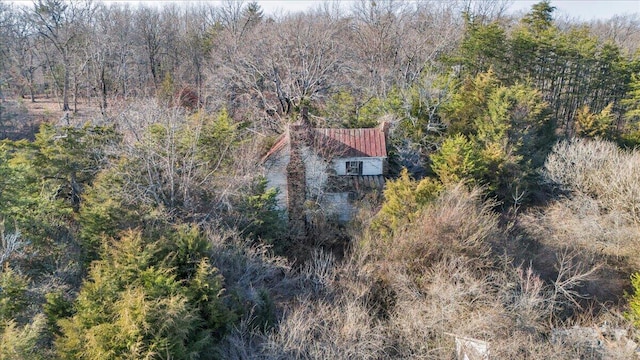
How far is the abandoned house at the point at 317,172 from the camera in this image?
21.4 m

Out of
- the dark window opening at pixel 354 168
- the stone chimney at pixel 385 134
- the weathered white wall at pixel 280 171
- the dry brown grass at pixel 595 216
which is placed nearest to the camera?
the dry brown grass at pixel 595 216

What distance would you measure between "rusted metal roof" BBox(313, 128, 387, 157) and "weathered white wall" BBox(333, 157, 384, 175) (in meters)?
0.28

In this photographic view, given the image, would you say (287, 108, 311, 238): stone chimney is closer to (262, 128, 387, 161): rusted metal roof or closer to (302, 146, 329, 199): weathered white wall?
(302, 146, 329, 199): weathered white wall

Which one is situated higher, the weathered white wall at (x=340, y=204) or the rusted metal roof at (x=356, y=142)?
the rusted metal roof at (x=356, y=142)

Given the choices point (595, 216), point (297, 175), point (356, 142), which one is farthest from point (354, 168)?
point (595, 216)

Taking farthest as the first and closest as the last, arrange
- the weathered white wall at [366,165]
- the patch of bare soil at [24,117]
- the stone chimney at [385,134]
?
the patch of bare soil at [24,117], the stone chimney at [385,134], the weathered white wall at [366,165]

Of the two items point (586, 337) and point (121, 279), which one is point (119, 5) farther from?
point (586, 337)

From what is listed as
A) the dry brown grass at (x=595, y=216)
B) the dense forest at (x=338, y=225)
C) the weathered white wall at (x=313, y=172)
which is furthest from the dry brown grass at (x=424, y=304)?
the weathered white wall at (x=313, y=172)

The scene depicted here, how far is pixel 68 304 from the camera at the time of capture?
38.6ft

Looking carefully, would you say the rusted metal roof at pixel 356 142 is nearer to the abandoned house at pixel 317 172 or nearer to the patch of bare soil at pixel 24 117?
the abandoned house at pixel 317 172

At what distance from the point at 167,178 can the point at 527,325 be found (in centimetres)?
1439

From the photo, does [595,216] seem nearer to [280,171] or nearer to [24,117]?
[280,171]

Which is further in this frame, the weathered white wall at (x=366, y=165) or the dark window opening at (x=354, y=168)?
the dark window opening at (x=354, y=168)

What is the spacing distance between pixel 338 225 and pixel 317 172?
2.98 metres
